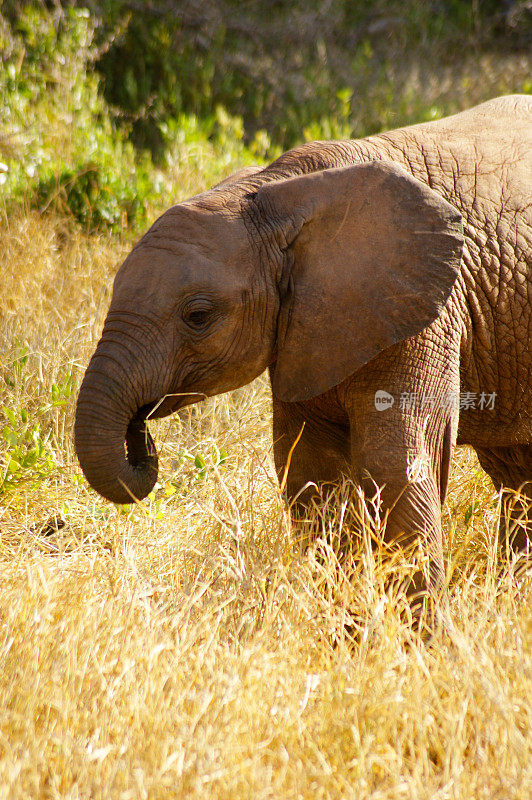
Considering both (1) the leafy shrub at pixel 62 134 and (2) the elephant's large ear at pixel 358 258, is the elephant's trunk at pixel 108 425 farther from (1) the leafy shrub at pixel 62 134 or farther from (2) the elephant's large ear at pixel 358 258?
(1) the leafy shrub at pixel 62 134

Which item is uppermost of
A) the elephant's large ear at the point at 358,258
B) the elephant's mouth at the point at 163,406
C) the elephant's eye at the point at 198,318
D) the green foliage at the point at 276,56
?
the green foliage at the point at 276,56

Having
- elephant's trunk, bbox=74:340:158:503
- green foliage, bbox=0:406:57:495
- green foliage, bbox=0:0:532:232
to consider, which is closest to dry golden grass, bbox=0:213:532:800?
green foliage, bbox=0:406:57:495

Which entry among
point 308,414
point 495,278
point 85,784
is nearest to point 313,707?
point 85,784

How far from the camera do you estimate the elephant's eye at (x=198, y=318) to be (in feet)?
11.2

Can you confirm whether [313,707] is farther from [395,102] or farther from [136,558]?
[395,102]

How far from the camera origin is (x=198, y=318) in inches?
136

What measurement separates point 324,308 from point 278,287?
0.20 metres

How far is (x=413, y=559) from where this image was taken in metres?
3.53

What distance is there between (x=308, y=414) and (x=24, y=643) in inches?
58.8

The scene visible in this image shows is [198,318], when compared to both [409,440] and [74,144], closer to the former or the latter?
[409,440]

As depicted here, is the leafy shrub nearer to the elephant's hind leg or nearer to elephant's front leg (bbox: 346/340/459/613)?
the elephant's hind leg

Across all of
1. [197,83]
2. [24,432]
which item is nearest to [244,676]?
[24,432]

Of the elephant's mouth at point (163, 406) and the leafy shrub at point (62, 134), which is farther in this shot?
the leafy shrub at point (62, 134)

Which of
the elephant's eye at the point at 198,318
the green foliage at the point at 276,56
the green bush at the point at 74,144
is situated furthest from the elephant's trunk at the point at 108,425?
the green foliage at the point at 276,56
